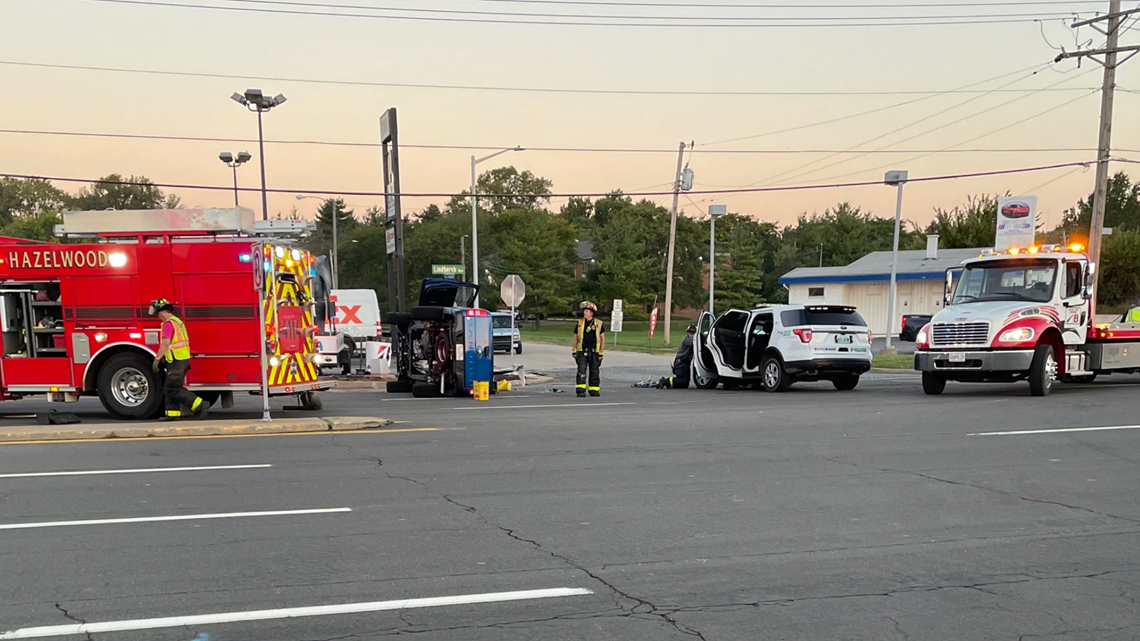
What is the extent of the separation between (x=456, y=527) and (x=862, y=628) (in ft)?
9.98

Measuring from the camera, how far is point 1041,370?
15.5 m

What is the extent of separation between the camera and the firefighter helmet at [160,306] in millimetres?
12758

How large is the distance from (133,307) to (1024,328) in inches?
558

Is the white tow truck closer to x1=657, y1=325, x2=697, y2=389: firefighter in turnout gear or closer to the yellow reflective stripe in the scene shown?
x1=657, y1=325, x2=697, y2=389: firefighter in turnout gear

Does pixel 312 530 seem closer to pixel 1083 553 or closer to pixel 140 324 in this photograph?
pixel 1083 553

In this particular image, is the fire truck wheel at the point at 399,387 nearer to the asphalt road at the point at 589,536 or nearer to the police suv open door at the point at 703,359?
the police suv open door at the point at 703,359

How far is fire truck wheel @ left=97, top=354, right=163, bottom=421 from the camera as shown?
13.2m

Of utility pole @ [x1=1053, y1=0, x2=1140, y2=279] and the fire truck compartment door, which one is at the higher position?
utility pole @ [x1=1053, y1=0, x2=1140, y2=279]

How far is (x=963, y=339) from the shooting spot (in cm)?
1576

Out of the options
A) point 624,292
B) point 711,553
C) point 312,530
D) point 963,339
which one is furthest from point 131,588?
point 624,292

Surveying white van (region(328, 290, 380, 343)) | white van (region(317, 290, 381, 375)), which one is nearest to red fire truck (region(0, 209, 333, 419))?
white van (region(317, 290, 381, 375))

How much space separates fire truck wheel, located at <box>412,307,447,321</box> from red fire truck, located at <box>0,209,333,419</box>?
443 centimetres

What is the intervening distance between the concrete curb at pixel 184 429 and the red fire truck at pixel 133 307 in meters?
1.31

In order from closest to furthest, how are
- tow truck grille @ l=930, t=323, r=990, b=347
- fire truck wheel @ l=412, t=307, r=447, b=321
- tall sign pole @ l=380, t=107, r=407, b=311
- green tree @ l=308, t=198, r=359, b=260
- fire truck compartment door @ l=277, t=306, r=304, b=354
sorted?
fire truck compartment door @ l=277, t=306, r=304, b=354 → tow truck grille @ l=930, t=323, r=990, b=347 → fire truck wheel @ l=412, t=307, r=447, b=321 → tall sign pole @ l=380, t=107, r=407, b=311 → green tree @ l=308, t=198, r=359, b=260
